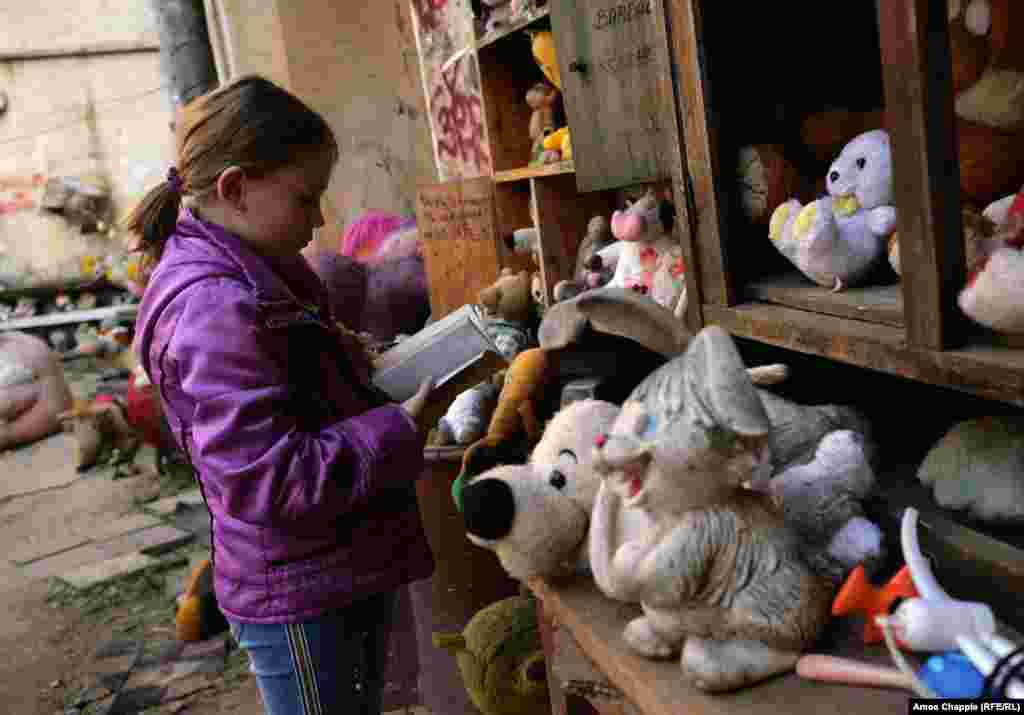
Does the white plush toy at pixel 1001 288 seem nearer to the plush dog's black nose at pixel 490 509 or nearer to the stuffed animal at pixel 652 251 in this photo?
the plush dog's black nose at pixel 490 509

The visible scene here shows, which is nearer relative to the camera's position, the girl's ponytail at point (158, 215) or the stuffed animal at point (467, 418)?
the girl's ponytail at point (158, 215)

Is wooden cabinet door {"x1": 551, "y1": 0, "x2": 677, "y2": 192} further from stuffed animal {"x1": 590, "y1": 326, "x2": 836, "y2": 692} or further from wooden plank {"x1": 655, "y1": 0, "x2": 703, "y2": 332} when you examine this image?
stuffed animal {"x1": 590, "y1": 326, "x2": 836, "y2": 692}

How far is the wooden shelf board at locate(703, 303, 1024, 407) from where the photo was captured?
3.10ft

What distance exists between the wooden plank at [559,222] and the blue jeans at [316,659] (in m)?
1.30

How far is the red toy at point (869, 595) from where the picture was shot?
37.9 inches

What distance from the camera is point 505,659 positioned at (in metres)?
1.98

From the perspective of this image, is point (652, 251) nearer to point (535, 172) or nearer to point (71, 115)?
point (535, 172)

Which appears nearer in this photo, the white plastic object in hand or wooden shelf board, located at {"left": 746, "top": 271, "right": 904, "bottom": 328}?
the white plastic object in hand

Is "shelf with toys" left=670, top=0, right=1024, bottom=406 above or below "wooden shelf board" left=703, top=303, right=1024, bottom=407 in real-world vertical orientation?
above

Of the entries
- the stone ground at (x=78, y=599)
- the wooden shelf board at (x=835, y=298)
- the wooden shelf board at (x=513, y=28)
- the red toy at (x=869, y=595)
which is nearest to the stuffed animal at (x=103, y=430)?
the stone ground at (x=78, y=599)

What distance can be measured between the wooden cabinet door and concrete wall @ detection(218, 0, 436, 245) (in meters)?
2.83

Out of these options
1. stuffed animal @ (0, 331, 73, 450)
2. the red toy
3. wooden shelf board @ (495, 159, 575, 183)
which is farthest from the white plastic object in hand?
stuffed animal @ (0, 331, 73, 450)

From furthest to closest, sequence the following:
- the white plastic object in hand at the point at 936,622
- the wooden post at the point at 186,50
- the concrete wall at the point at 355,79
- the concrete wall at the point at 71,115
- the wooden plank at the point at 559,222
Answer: the concrete wall at the point at 71,115 → the wooden post at the point at 186,50 → the concrete wall at the point at 355,79 → the wooden plank at the point at 559,222 → the white plastic object in hand at the point at 936,622

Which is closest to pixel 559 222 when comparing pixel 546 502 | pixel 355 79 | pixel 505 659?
pixel 505 659
